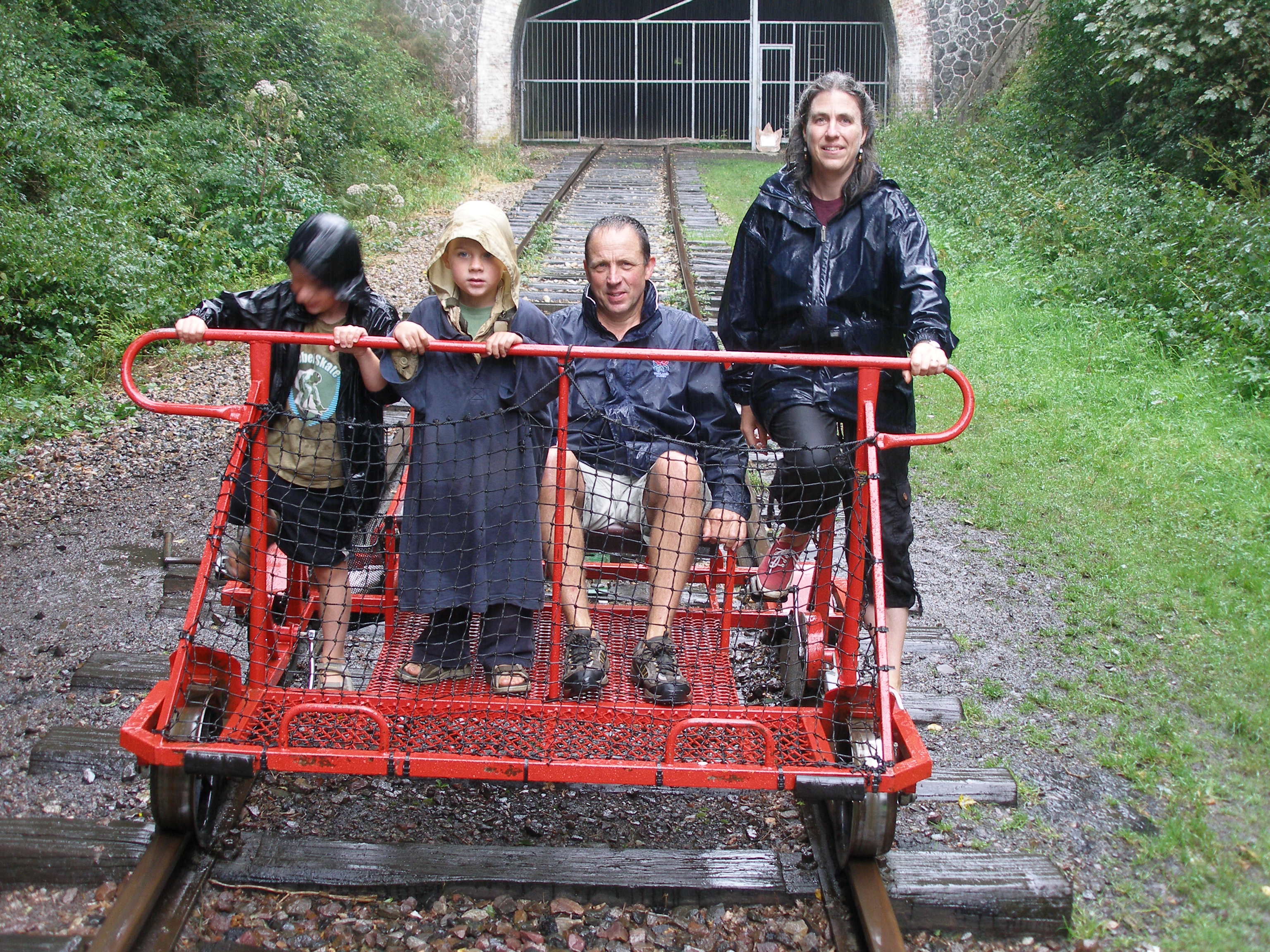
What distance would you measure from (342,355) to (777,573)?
169cm

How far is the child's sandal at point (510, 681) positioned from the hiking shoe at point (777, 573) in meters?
0.99

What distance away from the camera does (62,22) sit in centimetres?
1202

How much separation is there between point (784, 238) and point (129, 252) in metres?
7.04

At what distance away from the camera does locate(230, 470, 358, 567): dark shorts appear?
137 inches

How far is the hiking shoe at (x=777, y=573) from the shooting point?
12.7ft

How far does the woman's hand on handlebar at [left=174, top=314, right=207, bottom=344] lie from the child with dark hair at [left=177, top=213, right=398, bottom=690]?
0.25m

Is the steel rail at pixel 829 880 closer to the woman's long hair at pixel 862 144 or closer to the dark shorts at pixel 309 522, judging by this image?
the dark shorts at pixel 309 522

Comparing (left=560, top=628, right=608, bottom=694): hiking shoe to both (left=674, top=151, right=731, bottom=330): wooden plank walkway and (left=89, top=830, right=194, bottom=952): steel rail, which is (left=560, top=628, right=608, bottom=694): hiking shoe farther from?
(left=674, top=151, right=731, bottom=330): wooden plank walkway

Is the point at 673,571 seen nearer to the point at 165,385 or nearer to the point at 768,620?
the point at 768,620

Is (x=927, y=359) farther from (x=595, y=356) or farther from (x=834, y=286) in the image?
(x=595, y=356)

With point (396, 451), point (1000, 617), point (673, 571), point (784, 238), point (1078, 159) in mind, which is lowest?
point (1000, 617)

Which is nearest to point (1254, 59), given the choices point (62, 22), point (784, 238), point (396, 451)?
point (784, 238)

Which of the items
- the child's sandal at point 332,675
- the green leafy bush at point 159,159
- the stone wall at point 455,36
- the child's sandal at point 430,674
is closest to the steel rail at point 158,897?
the child's sandal at point 332,675

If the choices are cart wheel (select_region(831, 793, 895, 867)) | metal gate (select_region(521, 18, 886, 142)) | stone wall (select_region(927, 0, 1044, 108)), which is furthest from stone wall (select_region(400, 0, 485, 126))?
cart wheel (select_region(831, 793, 895, 867))
